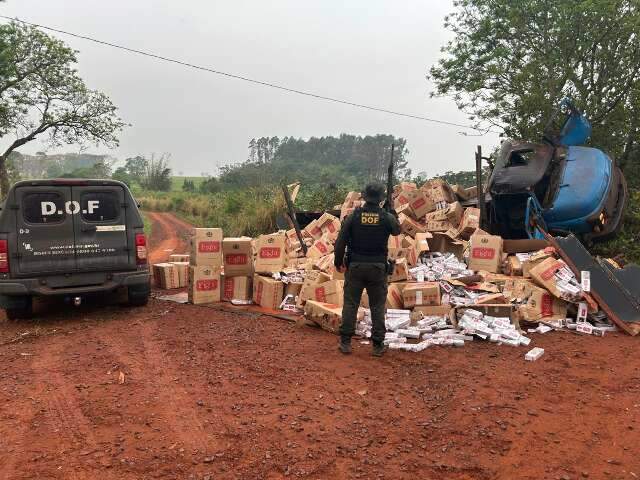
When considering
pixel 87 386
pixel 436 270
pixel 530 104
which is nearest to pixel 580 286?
pixel 436 270

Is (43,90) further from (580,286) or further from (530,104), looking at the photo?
(580,286)

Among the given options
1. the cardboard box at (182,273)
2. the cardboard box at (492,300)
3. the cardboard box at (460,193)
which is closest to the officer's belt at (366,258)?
the cardboard box at (492,300)

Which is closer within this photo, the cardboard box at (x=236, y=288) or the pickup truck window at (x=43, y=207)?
the pickup truck window at (x=43, y=207)

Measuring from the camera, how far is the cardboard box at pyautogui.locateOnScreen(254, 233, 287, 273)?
7773 millimetres

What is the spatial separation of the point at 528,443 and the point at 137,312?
5457 mm

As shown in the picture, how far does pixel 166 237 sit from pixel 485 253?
1477 centimetres

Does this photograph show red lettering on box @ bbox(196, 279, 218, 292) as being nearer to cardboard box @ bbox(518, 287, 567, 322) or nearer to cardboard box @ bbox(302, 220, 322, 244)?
cardboard box @ bbox(302, 220, 322, 244)

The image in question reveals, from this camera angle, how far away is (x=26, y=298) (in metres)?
6.39

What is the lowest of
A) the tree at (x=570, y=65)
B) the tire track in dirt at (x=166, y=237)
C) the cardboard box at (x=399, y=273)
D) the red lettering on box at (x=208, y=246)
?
the tire track in dirt at (x=166, y=237)

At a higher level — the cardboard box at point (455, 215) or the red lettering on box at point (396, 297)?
the cardboard box at point (455, 215)

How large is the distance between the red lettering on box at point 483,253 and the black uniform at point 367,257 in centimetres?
364

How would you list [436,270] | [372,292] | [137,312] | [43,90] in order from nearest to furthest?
[372,292] < [137,312] < [436,270] < [43,90]

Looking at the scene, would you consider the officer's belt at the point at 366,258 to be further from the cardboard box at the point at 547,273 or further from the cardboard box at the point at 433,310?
the cardboard box at the point at 547,273

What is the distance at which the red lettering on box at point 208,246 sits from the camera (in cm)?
742
